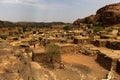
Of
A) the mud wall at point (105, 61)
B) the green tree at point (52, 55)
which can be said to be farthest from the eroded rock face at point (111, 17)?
the green tree at point (52, 55)

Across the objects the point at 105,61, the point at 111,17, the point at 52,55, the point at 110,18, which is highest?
the point at 111,17

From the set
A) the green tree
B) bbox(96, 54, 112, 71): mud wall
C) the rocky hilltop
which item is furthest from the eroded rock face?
A: the green tree

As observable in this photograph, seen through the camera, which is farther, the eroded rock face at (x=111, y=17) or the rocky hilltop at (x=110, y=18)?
the rocky hilltop at (x=110, y=18)

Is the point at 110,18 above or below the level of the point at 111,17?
below

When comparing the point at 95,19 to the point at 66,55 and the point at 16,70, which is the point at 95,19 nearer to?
the point at 66,55

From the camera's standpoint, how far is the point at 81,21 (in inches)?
2382

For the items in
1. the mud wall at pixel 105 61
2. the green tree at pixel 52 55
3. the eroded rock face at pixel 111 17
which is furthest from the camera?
the eroded rock face at pixel 111 17

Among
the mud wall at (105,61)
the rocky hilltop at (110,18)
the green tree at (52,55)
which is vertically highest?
the rocky hilltop at (110,18)

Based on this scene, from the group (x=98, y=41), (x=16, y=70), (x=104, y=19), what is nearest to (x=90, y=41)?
(x=98, y=41)

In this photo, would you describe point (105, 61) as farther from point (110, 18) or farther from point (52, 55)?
point (110, 18)

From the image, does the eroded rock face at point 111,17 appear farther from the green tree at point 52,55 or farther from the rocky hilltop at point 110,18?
the green tree at point 52,55

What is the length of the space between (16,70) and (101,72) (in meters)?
9.54

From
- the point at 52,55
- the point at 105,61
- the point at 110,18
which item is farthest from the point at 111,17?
the point at 52,55

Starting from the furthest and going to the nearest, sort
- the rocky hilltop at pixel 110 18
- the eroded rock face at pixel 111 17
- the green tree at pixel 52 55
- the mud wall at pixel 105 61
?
the rocky hilltop at pixel 110 18, the eroded rock face at pixel 111 17, the mud wall at pixel 105 61, the green tree at pixel 52 55
